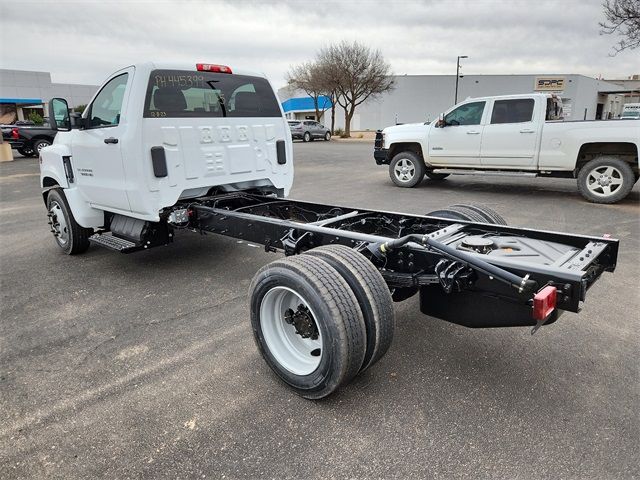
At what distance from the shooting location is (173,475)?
2.31 meters

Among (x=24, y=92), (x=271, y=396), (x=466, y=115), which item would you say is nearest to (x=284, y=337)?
(x=271, y=396)

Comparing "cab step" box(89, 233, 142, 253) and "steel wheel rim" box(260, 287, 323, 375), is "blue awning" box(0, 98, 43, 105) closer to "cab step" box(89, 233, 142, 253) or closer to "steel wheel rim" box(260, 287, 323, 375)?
"cab step" box(89, 233, 142, 253)

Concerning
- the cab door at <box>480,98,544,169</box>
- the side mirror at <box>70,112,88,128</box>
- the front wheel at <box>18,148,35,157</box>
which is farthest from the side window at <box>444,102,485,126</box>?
the front wheel at <box>18,148,35,157</box>

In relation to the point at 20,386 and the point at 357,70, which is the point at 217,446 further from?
the point at 357,70

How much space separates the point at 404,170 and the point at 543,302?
31.7 ft

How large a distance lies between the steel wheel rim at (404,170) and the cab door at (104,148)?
311 inches

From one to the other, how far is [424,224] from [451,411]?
1.87 meters

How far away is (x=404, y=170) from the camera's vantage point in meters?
11.6

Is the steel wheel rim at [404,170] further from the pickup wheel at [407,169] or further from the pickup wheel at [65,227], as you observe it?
the pickup wheel at [65,227]

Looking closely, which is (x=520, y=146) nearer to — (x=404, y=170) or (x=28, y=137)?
(x=404, y=170)

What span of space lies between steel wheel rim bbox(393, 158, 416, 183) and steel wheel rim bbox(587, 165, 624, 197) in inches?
153

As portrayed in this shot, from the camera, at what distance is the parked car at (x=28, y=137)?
2131cm

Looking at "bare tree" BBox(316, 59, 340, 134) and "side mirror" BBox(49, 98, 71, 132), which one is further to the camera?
"bare tree" BBox(316, 59, 340, 134)

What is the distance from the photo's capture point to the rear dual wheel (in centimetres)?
260
